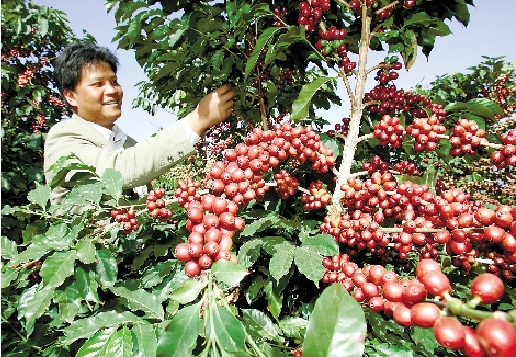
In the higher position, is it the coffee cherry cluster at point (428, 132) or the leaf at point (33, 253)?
the coffee cherry cluster at point (428, 132)

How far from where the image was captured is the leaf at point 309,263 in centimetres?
104

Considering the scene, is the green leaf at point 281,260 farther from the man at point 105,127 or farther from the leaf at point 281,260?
the man at point 105,127

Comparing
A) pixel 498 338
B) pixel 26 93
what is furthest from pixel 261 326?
pixel 26 93

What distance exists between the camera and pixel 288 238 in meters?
1.40

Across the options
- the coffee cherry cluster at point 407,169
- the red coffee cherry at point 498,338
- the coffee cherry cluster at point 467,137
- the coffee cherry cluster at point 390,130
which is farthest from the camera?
the coffee cherry cluster at point 407,169

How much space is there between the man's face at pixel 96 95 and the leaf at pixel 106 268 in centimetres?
170

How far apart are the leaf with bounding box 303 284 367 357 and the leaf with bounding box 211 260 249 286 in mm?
192

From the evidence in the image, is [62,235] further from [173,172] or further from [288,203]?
[173,172]

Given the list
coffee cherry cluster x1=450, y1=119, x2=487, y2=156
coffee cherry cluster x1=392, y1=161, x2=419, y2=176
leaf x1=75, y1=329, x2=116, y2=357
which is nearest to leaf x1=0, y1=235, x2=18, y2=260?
leaf x1=75, y1=329, x2=116, y2=357

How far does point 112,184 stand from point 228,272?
2.94 feet

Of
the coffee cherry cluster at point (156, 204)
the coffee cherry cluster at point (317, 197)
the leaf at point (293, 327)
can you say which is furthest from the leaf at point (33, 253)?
the coffee cherry cluster at point (317, 197)

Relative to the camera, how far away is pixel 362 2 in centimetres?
148

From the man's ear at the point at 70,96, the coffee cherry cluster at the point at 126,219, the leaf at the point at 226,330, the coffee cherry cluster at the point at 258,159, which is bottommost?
the leaf at the point at 226,330

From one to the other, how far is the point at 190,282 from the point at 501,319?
58 cm
